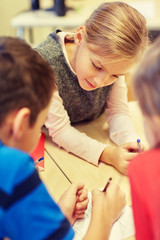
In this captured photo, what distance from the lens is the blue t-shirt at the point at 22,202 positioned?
50 centimetres

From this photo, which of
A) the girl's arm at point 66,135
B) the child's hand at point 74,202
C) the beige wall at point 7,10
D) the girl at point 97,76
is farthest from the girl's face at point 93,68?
the beige wall at point 7,10

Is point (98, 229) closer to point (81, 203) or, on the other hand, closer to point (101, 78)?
point (81, 203)

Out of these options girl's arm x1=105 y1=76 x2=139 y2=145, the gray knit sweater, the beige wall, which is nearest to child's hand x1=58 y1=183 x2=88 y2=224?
girl's arm x1=105 y1=76 x2=139 y2=145

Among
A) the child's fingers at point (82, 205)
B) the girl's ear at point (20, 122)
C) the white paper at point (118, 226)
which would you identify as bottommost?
the white paper at point (118, 226)

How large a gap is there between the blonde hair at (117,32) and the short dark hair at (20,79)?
388 millimetres

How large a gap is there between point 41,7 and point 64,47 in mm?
1149

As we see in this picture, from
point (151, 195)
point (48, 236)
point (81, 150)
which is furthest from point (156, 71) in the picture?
point (81, 150)

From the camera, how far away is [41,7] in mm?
2135

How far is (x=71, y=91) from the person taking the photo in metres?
1.17

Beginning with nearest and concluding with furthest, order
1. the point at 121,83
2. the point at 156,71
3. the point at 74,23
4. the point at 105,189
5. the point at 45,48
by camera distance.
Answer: the point at 156,71 → the point at 105,189 → the point at 45,48 → the point at 121,83 → the point at 74,23

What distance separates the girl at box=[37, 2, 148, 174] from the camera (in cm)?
95

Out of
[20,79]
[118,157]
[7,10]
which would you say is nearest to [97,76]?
[118,157]

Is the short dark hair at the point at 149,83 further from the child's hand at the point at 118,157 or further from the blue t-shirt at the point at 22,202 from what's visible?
the child's hand at the point at 118,157

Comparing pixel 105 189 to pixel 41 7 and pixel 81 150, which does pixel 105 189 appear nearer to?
pixel 81 150
